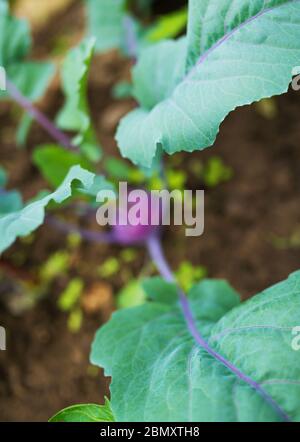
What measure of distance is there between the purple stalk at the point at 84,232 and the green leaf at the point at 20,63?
13.8 inches

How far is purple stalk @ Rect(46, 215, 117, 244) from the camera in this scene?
1360 millimetres

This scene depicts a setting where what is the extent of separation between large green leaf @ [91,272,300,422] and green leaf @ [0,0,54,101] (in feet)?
2.28

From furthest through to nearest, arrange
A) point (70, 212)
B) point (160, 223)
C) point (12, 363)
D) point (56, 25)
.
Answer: point (56, 25) → point (70, 212) → point (160, 223) → point (12, 363)

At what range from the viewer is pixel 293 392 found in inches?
23.8

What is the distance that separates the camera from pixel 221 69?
2.47 ft

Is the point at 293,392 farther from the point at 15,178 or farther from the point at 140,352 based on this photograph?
the point at 15,178

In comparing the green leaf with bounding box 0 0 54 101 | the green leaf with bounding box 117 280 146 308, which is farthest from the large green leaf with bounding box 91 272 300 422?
the green leaf with bounding box 0 0 54 101

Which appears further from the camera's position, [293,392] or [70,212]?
[70,212]

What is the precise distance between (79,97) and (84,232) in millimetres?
510

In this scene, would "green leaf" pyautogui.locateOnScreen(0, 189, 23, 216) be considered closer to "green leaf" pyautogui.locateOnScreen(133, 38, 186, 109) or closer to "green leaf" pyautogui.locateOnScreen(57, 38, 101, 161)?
"green leaf" pyautogui.locateOnScreen(57, 38, 101, 161)

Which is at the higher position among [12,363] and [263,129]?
[263,129]

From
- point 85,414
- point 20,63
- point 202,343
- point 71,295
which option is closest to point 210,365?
point 202,343
